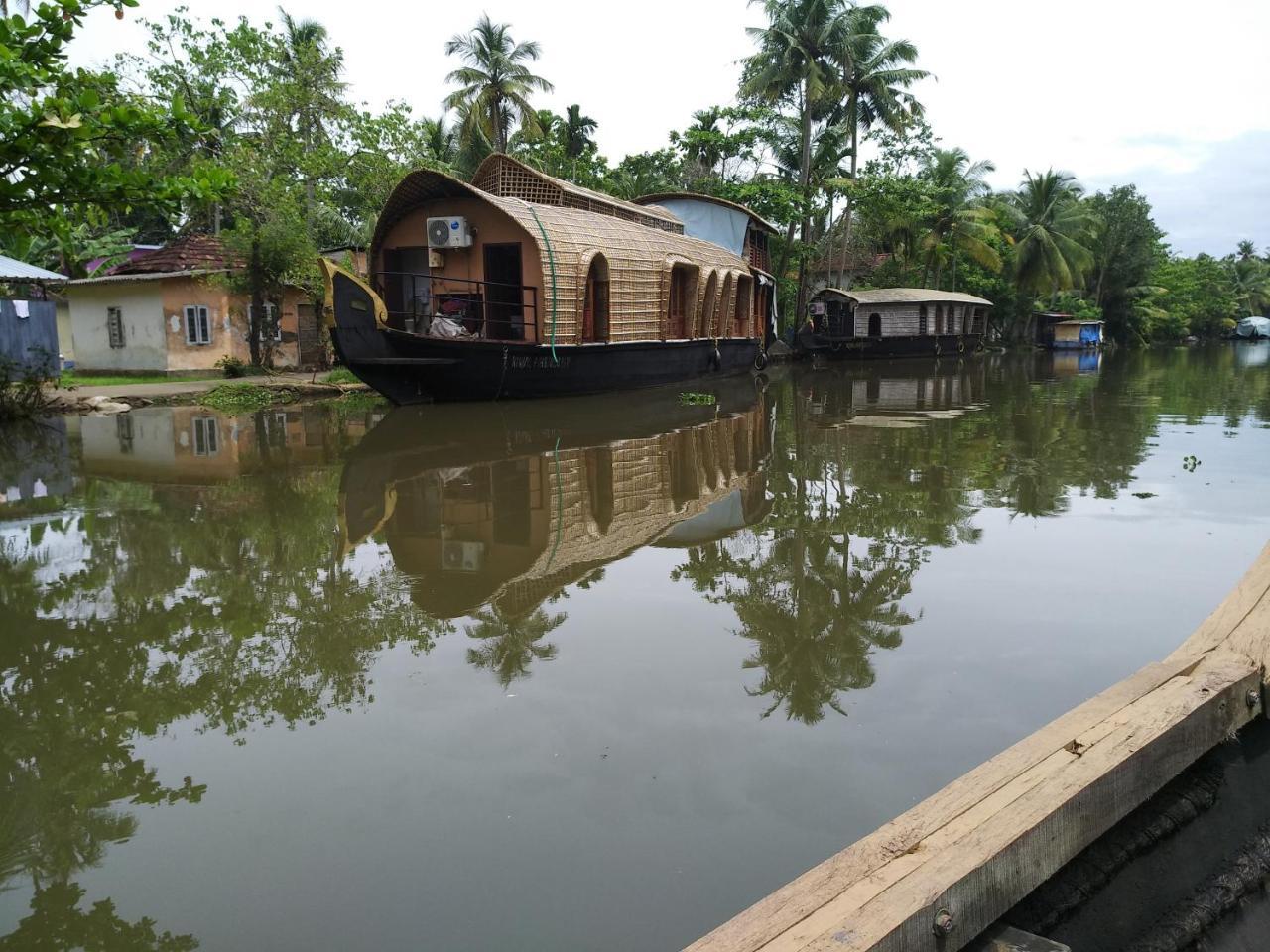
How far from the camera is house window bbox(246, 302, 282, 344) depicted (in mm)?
18953

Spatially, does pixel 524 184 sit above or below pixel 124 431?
above

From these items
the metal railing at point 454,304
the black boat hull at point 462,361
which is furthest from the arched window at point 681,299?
the metal railing at point 454,304

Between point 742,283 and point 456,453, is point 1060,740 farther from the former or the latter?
point 742,283

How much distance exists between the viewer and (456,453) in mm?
9258

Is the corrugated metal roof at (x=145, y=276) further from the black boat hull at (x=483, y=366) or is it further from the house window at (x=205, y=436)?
the black boat hull at (x=483, y=366)

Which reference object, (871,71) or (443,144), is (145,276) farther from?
(871,71)

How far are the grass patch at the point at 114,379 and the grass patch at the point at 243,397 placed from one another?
133 inches

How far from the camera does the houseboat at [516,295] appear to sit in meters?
12.7

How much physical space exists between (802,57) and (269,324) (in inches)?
695

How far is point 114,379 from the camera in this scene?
19.1 metres

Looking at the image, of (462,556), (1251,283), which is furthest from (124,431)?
(1251,283)

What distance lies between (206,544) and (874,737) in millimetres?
4514

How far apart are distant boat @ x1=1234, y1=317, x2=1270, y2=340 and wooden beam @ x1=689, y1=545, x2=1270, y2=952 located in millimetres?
69483

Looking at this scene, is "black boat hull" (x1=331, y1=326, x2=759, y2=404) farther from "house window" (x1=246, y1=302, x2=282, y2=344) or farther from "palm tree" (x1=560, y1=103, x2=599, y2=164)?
"palm tree" (x1=560, y1=103, x2=599, y2=164)
